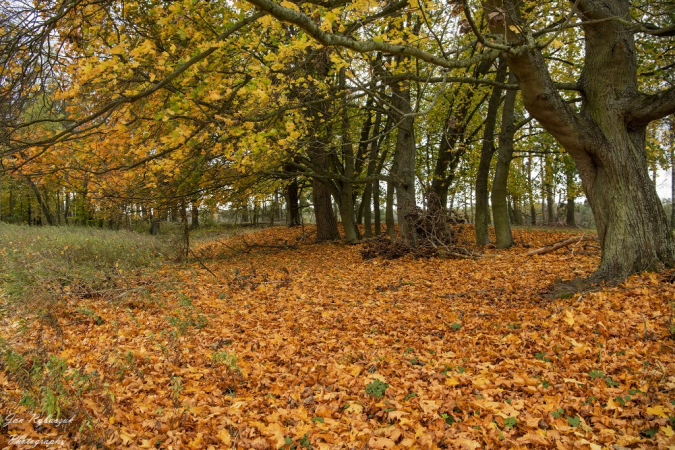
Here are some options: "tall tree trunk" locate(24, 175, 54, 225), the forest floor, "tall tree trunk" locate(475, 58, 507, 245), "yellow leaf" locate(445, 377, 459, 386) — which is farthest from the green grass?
"tall tree trunk" locate(475, 58, 507, 245)

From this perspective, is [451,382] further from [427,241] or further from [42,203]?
Result: [42,203]

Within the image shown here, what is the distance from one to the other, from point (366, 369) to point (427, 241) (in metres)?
6.87

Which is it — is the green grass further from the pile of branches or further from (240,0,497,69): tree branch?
the pile of branches

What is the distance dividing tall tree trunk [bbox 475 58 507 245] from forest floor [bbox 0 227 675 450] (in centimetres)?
464

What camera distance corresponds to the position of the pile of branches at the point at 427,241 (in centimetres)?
1005

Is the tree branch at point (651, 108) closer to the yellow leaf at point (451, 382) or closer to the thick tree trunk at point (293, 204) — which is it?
the yellow leaf at point (451, 382)

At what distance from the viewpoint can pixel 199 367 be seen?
4.04m

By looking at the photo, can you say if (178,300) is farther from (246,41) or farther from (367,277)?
(246,41)

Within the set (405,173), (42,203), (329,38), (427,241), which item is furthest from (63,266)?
(42,203)

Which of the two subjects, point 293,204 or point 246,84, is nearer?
point 246,84

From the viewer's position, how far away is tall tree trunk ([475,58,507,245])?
11.0 metres

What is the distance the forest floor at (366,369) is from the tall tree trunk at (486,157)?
4639 millimetres

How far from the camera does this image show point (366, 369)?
3871 millimetres

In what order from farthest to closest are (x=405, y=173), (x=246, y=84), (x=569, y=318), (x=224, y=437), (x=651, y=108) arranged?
1. (x=405, y=173)
2. (x=246, y=84)
3. (x=651, y=108)
4. (x=569, y=318)
5. (x=224, y=437)
